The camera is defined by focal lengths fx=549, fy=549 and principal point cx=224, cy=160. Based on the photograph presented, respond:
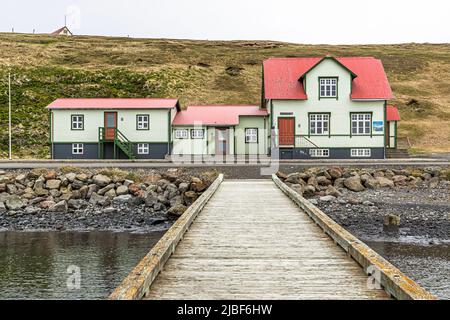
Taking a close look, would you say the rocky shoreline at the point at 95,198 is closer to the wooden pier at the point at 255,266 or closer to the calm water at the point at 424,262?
the calm water at the point at 424,262

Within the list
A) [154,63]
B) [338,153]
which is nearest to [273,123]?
[338,153]

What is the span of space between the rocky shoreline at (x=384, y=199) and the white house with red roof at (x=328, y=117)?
Result: 36.3 feet

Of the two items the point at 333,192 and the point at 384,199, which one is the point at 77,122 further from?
the point at 384,199

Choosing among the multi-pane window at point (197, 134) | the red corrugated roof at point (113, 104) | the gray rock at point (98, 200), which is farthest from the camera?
the multi-pane window at point (197, 134)

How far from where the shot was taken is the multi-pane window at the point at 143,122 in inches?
1604

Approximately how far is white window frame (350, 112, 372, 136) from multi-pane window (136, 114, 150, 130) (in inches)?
588

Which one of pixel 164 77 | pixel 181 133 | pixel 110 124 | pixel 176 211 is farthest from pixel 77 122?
pixel 164 77

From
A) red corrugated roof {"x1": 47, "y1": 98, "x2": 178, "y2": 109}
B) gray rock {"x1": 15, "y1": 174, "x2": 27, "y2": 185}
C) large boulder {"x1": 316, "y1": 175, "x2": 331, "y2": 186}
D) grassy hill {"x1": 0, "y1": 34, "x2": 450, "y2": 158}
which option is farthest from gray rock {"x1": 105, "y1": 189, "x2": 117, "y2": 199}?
grassy hill {"x1": 0, "y1": 34, "x2": 450, "y2": 158}

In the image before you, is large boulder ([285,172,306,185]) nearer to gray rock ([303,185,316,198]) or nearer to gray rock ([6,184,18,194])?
gray rock ([303,185,316,198])

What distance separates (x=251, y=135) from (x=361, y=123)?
8.40m

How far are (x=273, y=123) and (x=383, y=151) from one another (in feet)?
26.7

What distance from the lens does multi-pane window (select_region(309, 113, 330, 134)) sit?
3934cm

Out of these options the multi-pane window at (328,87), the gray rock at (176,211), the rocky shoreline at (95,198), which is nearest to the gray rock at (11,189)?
the rocky shoreline at (95,198)

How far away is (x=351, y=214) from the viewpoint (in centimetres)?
2028
